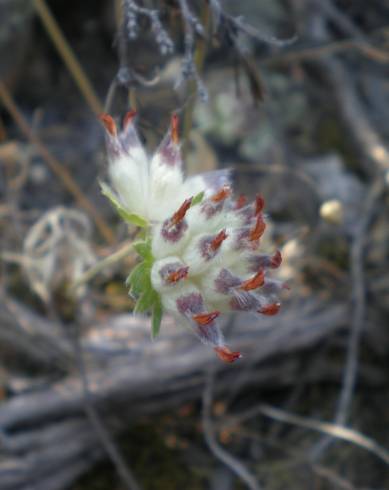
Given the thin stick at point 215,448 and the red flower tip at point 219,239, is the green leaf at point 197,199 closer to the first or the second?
the red flower tip at point 219,239

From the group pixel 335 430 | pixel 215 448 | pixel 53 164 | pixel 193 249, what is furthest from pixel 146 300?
pixel 53 164

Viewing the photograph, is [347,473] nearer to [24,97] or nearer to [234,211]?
[234,211]

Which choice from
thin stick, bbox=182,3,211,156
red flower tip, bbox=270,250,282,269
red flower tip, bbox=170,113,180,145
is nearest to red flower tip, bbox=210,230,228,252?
red flower tip, bbox=270,250,282,269

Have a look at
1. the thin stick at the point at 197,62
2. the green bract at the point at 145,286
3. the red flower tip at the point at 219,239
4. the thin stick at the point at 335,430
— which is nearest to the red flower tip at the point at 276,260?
the red flower tip at the point at 219,239

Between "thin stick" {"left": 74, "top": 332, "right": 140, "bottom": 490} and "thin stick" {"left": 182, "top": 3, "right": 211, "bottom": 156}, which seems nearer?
"thin stick" {"left": 182, "top": 3, "right": 211, "bottom": 156}

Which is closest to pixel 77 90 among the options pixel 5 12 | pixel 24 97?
pixel 24 97

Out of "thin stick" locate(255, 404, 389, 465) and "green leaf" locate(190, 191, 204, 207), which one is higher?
"green leaf" locate(190, 191, 204, 207)

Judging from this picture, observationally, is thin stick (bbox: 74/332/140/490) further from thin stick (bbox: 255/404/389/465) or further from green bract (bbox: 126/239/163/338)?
green bract (bbox: 126/239/163/338)
